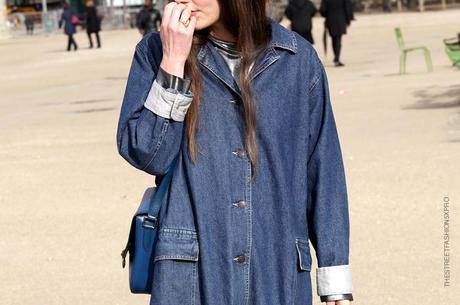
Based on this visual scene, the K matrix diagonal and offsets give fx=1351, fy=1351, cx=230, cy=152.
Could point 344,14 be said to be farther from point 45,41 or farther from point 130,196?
point 45,41

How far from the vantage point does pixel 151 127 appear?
3.50 meters

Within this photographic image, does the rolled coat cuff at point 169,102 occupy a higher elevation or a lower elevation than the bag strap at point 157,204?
higher

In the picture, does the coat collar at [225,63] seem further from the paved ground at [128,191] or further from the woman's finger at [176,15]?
the paved ground at [128,191]

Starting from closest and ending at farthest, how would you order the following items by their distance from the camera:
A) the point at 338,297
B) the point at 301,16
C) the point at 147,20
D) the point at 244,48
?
the point at 244,48, the point at 338,297, the point at 301,16, the point at 147,20

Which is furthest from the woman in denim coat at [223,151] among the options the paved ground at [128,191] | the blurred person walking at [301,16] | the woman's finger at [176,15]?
the blurred person walking at [301,16]

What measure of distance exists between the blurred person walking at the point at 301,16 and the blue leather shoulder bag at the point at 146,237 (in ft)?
71.9

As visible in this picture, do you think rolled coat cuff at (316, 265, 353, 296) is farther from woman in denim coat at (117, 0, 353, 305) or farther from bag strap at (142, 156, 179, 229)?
bag strap at (142, 156, 179, 229)

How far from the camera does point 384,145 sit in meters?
13.7

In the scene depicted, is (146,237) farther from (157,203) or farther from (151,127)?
(151,127)

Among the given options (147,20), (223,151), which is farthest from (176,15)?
(147,20)

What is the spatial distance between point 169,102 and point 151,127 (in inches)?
3.5

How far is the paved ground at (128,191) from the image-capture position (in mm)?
8125

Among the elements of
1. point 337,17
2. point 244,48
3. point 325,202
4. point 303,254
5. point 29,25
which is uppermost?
point 244,48

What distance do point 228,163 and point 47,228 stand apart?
22.0ft
